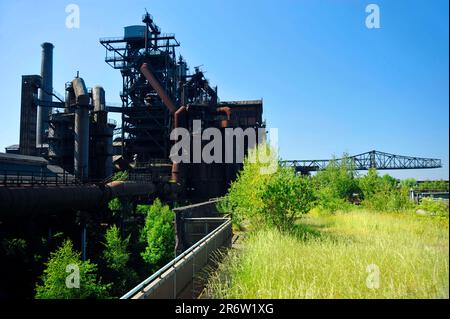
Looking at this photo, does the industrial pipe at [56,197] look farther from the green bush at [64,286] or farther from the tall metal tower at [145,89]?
the tall metal tower at [145,89]

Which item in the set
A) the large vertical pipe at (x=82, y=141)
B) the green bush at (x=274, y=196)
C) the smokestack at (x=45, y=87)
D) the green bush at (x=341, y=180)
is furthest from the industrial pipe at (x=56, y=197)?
the smokestack at (x=45, y=87)

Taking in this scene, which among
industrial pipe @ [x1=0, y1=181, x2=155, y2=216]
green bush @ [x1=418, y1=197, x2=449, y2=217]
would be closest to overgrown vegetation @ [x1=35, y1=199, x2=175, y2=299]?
industrial pipe @ [x1=0, y1=181, x2=155, y2=216]

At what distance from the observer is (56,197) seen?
50.5 feet

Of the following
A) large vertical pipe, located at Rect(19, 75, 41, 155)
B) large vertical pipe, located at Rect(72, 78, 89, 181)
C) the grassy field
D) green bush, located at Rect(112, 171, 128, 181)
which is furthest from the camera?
large vertical pipe, located at Rect(19, 75, 41, 155)

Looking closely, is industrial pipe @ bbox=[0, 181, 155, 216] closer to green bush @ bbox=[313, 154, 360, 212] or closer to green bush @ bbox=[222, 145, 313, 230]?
green bush @ bbox=[222, 145, 313, 230]

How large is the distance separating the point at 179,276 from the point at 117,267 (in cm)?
1473

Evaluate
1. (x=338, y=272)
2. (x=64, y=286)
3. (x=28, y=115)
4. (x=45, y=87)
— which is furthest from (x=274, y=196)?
(x=45, y=87)

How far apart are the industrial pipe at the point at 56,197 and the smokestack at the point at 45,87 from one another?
92.0 ft

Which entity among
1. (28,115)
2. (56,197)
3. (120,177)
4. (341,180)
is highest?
(28,115)

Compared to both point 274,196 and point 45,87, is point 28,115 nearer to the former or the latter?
point 45,87

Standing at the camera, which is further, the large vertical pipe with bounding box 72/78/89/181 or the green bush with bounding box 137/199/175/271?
the large vertical pipe with bounding box 72/78/89/181

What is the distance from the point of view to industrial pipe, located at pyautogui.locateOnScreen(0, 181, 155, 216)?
1284 centimetres

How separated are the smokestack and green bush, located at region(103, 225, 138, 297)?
97.5ft
